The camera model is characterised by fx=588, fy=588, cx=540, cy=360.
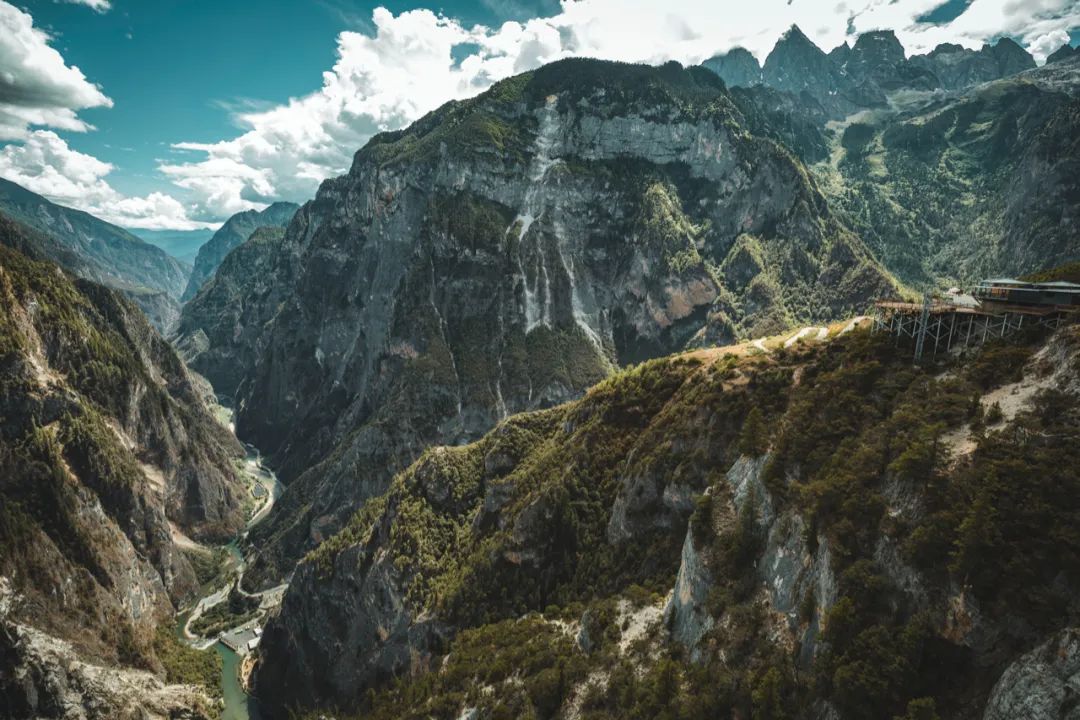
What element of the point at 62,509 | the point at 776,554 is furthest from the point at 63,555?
the point at 776,554

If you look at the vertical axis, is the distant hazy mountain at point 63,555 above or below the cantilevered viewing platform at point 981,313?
below

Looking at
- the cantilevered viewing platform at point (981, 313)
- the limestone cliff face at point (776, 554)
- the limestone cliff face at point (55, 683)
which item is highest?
the cantilevered viewing platform at point (981, 313)

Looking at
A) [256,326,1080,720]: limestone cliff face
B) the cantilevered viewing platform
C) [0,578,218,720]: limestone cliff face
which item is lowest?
[0,578,218,720]: limestone cliff face

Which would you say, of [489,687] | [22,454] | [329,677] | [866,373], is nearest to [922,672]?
[866,373]

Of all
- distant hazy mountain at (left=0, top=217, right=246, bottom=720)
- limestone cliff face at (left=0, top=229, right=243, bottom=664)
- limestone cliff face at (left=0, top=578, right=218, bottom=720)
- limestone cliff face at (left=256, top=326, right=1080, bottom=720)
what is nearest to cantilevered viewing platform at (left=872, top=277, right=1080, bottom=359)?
limestone cliff face at (left=256, top=326, right=1080, bottom=720)

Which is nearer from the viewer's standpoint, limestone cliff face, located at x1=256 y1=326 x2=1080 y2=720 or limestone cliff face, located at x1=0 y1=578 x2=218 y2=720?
limestone cliff face, located at x1=256 y1=326 x2=1080 y2=720

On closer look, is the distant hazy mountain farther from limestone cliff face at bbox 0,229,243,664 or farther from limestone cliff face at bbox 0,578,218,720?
limestone cliff face at bbox 0,229,243,664

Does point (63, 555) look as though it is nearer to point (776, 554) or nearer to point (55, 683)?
point (55, 683)

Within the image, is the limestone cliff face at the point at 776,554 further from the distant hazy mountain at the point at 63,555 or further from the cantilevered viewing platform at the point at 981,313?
the distant hazy mountain at the point at 63,555

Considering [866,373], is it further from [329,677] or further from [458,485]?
[329,677]

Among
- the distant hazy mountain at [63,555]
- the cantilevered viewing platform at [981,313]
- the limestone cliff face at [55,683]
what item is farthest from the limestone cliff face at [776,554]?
the distant hazy mountain at [63,555]
